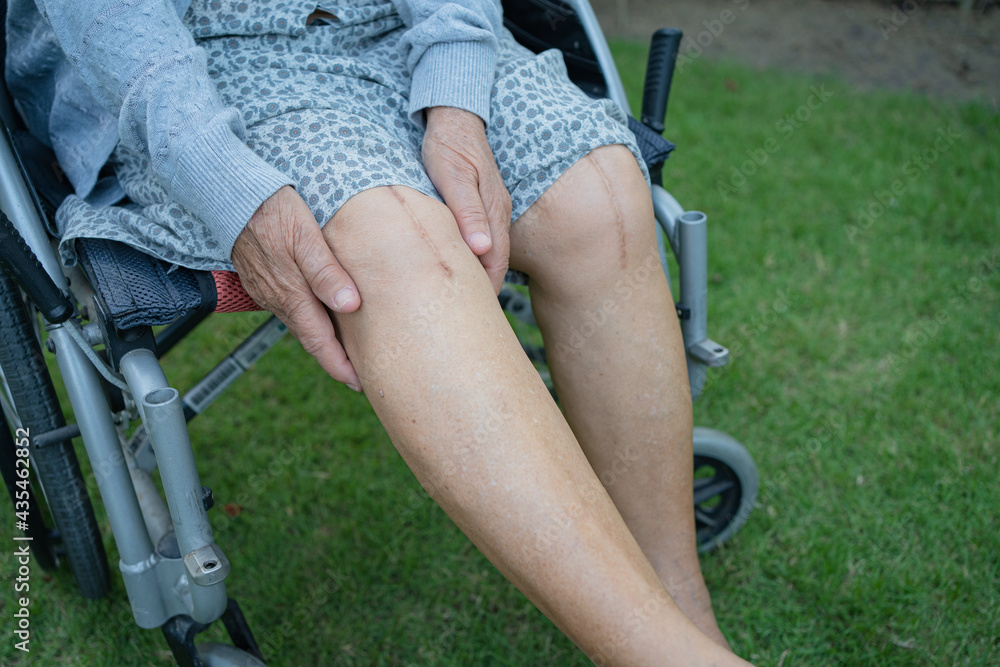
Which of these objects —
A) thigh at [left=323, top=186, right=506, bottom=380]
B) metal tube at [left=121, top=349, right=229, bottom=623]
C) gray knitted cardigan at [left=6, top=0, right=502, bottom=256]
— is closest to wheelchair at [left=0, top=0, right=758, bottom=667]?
metal tube at [left=121, top=349, right=229, bottom=623]

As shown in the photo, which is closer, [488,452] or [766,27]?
[488,452]

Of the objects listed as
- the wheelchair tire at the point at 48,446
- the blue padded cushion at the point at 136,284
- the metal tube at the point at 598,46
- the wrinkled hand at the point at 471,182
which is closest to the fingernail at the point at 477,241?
the wrinkled hand at the point at 471,182

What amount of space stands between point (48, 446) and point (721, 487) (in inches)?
46.8

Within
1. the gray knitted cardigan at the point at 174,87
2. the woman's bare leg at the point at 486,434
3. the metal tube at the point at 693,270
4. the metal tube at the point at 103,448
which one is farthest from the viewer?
the metal tube at the point at 693,270

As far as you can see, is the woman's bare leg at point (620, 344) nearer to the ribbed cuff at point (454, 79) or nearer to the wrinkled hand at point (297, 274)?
the ribbed cuff at point (454, 79)

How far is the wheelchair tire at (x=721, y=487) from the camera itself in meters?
1.48

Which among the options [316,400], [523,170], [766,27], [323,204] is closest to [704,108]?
[766,27]

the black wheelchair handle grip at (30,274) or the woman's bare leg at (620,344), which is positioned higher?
the black wheelchair handle grip at (30,274)

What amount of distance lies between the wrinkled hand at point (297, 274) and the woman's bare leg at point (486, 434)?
27mm

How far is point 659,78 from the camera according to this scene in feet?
4.64

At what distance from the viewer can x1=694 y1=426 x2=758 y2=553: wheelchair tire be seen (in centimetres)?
148

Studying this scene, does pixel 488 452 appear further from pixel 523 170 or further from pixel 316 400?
pixel 316 400

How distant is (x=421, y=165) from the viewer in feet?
3.45

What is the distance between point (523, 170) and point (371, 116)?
22 cm
